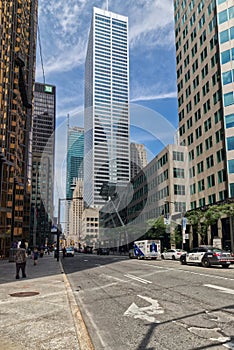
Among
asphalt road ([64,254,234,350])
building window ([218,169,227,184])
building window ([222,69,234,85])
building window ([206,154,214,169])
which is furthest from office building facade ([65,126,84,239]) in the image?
building window ([222,69,234,85])

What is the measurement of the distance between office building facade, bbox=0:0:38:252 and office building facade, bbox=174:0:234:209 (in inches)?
1184

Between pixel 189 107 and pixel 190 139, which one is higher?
pixel 189 107

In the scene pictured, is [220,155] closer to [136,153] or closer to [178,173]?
[136,153]

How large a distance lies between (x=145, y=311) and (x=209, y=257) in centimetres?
1681

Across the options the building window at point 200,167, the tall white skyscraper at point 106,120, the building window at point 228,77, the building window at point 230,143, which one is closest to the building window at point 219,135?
the building window at point 230,143

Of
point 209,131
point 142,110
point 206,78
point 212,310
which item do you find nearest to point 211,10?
point 206,78

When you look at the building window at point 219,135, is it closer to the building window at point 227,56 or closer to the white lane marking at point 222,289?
the building window at point 227,56

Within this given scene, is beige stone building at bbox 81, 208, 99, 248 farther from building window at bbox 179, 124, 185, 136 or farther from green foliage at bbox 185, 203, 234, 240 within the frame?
green foliage at bbox 185, 203, 234, 240

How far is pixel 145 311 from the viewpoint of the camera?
8039mm

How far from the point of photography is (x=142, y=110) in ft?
84.9

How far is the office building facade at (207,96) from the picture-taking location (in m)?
48.2

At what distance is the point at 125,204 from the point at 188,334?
94238 mm

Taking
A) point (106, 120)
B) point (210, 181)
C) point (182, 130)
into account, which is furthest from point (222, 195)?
point (106, 120)

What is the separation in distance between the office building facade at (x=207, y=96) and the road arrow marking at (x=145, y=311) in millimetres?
39526
